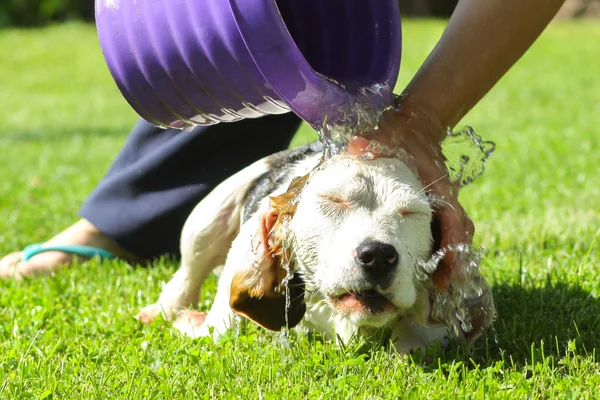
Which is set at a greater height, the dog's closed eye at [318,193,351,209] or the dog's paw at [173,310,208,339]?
→ the dog's closed eye at [318,193,351,209]

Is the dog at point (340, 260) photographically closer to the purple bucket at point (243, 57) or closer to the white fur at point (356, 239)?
the white fur at point (356, 239)

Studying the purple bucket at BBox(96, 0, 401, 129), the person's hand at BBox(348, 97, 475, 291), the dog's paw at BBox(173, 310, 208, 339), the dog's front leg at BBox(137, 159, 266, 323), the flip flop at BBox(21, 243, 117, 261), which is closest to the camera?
the purple bucket at BBox(96, 0, 401, 129)

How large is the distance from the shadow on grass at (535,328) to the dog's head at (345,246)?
1.13 ft

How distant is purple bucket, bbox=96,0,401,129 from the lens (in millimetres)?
3025

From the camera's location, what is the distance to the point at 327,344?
352 centimetres

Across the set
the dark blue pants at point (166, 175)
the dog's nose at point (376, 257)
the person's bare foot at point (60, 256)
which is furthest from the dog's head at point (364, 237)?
the person's bare foot at point (60, 256)

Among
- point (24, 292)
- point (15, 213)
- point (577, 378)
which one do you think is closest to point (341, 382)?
point (577, 378)

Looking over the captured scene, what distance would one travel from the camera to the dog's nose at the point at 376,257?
3094 mm

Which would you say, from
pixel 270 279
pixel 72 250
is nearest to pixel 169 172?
pixel 72 250

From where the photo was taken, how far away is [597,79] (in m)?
14.1

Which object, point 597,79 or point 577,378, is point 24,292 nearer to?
point 577,378

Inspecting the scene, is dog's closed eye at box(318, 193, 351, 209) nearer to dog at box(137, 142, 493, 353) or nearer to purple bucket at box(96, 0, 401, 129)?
dog at box(137, 142, 493, 353)

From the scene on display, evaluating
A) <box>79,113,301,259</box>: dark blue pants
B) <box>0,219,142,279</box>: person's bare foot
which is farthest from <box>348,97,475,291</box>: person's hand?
<box>0,219,142,279</box>: person's bare foot

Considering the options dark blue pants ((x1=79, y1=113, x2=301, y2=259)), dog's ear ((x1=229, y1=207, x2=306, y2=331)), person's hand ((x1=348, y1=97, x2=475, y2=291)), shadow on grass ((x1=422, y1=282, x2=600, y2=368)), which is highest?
person's hand ((x1=348, y1=97, x2=475, y2=291))
